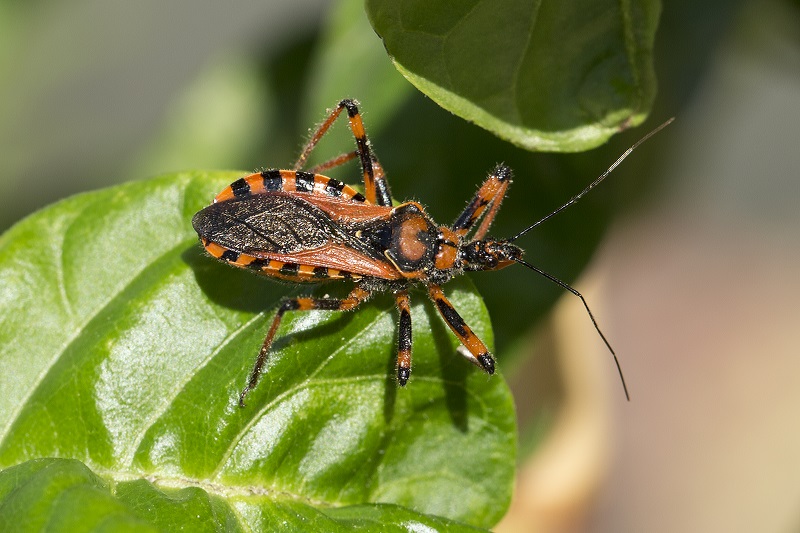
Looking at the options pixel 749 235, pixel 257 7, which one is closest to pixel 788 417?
pixel 749 235

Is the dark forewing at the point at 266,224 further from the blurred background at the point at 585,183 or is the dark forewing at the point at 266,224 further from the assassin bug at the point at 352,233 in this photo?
the blurred background at the point at 585,183

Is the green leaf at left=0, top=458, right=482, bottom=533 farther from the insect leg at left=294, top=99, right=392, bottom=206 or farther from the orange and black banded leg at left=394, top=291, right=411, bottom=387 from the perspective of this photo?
the insect leg at left=294, top=99, right=392, bottom=206

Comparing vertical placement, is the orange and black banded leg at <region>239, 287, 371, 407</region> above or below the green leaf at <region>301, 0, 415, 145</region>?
below

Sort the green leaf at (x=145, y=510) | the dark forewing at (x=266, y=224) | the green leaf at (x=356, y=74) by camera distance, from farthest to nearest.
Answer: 1. the green leaf at (x=356, y=74)
2. the dark forewing at (x=266, y=224)
3. the green leaf at (x=145, y=510)

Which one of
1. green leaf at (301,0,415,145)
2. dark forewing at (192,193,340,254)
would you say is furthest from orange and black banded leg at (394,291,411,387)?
green leaf at (301,0,415,145)

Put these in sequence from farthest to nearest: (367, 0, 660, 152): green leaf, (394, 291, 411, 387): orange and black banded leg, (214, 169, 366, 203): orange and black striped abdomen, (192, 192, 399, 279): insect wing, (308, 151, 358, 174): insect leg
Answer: (308, 151, 358, 174): insect leg, (214, 169, 366, 203): orange and black striped abdomen, (192, 192, 399, 279): insect wing, (394, 291, 411, 387): orange and black banded leg, (367, 0, 660, 152): green leaf

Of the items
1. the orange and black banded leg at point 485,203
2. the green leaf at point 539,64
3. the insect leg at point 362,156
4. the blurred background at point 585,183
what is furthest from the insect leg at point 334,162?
the green leaf at point 539,64

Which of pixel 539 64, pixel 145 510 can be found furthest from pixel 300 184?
pixel 145 510
